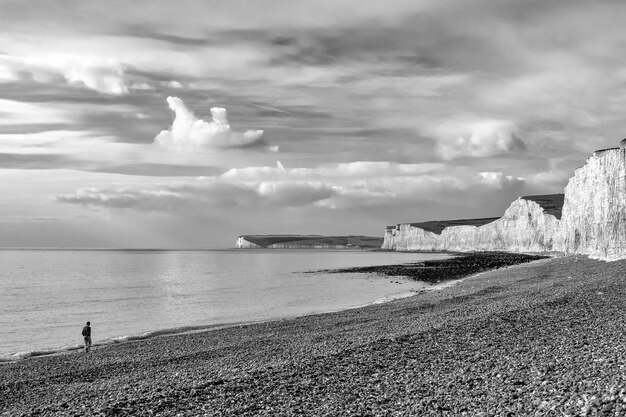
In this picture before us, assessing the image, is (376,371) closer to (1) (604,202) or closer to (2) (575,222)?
(1) (604,202)

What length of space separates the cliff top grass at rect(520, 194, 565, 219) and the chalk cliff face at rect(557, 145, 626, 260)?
4246 centimetres

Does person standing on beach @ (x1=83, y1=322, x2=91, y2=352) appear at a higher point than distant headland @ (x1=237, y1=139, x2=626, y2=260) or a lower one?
lower

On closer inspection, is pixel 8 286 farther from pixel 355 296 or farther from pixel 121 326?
pixel 355 296

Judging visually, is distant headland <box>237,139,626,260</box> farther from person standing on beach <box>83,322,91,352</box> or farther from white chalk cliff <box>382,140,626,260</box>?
person standing on beach <box>83,322,91,352</box>

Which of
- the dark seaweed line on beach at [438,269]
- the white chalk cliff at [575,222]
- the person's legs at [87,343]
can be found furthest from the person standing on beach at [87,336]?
the white chalk cliff at [575,222]

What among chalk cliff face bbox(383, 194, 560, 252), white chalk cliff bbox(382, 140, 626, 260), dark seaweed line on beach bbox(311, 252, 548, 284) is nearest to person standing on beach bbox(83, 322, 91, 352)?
dark seaweed line on beach bbox(311, 252, 548, 284)

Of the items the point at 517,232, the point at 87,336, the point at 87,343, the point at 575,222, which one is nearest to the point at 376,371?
the point at 87,336

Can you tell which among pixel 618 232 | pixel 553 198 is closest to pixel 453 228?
pixel 553 198

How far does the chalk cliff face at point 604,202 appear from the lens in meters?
52.3

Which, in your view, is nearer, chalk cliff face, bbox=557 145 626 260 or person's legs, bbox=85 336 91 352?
person's legs, bbox=85 336 91 352

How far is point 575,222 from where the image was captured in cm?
8956

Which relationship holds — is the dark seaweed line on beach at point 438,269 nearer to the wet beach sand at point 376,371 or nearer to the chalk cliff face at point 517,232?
the chalk cliff face at point 517,232

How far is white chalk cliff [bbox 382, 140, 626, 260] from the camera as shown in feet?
177

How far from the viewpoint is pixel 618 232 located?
52.4 meters
